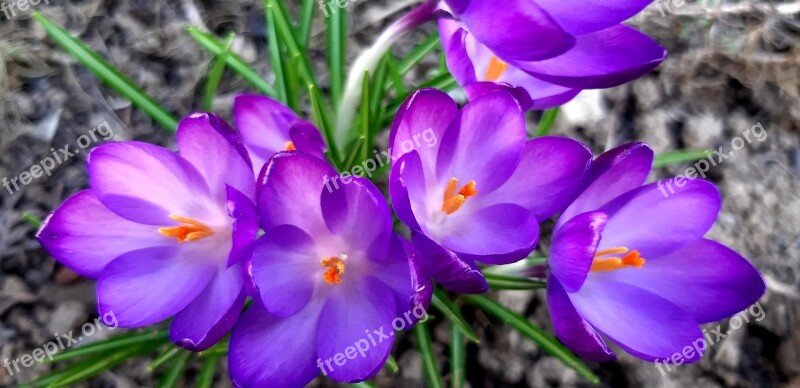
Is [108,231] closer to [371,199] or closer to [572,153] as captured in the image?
[371,199]

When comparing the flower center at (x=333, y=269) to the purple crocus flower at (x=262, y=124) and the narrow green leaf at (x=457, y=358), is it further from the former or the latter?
the narrow green leaf at (x=457, y=358)

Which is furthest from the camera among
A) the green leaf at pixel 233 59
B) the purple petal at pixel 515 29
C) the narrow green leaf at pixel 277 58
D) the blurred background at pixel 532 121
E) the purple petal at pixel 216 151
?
the blurred background at pixel 532 121

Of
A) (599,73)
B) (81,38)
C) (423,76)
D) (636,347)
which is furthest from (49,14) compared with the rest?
(636,347)

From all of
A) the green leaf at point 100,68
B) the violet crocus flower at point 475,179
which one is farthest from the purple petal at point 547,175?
the green leaf at point 100,68

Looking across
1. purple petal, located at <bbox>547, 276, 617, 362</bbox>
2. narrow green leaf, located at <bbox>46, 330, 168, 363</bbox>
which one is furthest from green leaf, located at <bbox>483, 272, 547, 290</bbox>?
narrow green leaf, located at <bbox>46, 330, 168, 363</bbox>

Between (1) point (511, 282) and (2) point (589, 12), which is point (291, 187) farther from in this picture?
(1) point (511, 282)

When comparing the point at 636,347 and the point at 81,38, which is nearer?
the point at 636,347

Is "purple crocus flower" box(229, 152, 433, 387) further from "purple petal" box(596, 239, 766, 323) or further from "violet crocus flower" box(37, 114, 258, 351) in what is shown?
"purple petal" box(596, 239, 766, 323)
